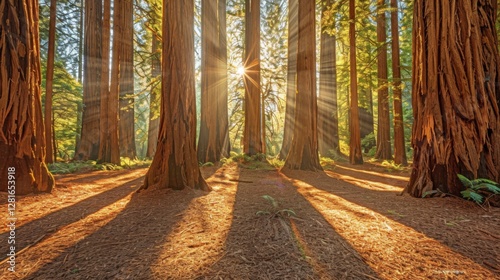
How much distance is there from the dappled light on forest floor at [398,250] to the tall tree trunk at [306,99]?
4523 mm

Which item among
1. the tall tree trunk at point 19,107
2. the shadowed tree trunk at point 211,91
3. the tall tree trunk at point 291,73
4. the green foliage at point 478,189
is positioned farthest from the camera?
the tall tree trunk at point 291,73

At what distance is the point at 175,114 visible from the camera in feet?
13.1

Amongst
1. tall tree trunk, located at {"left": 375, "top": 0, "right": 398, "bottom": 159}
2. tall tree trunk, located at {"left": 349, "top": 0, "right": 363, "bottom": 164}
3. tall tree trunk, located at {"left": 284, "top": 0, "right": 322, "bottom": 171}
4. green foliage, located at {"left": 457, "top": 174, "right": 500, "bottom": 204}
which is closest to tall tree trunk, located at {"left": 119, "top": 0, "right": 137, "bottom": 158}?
tall tree trunk, located at {"left": 284, "top": 0, "right": 322, "bottom": 171}

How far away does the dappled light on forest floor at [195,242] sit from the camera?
1.61 m

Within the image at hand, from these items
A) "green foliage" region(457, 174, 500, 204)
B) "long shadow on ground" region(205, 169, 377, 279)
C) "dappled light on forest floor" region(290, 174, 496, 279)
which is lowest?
"dappled light on forest floor" region(290, 174, 496, 279)

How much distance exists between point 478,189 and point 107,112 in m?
9.77

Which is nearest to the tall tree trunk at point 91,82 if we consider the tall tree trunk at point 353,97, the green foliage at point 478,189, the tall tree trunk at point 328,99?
the tall tree trunk at point 353,97

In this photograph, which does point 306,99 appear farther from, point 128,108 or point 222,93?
point 128,108

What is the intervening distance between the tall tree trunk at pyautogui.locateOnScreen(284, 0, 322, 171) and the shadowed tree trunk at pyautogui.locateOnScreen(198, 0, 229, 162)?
3.39m

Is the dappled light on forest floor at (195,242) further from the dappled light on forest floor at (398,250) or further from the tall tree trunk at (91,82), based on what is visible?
the tall tree trunk at (91,82)

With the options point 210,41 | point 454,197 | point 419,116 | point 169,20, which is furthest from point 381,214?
point 210,41

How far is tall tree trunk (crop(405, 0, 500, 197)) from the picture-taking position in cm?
327

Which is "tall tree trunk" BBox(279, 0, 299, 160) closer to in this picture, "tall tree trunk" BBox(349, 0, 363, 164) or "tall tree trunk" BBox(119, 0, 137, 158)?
"tall tree trunk" BBox(349, 0, 363, 164)

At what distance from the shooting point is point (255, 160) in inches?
355
